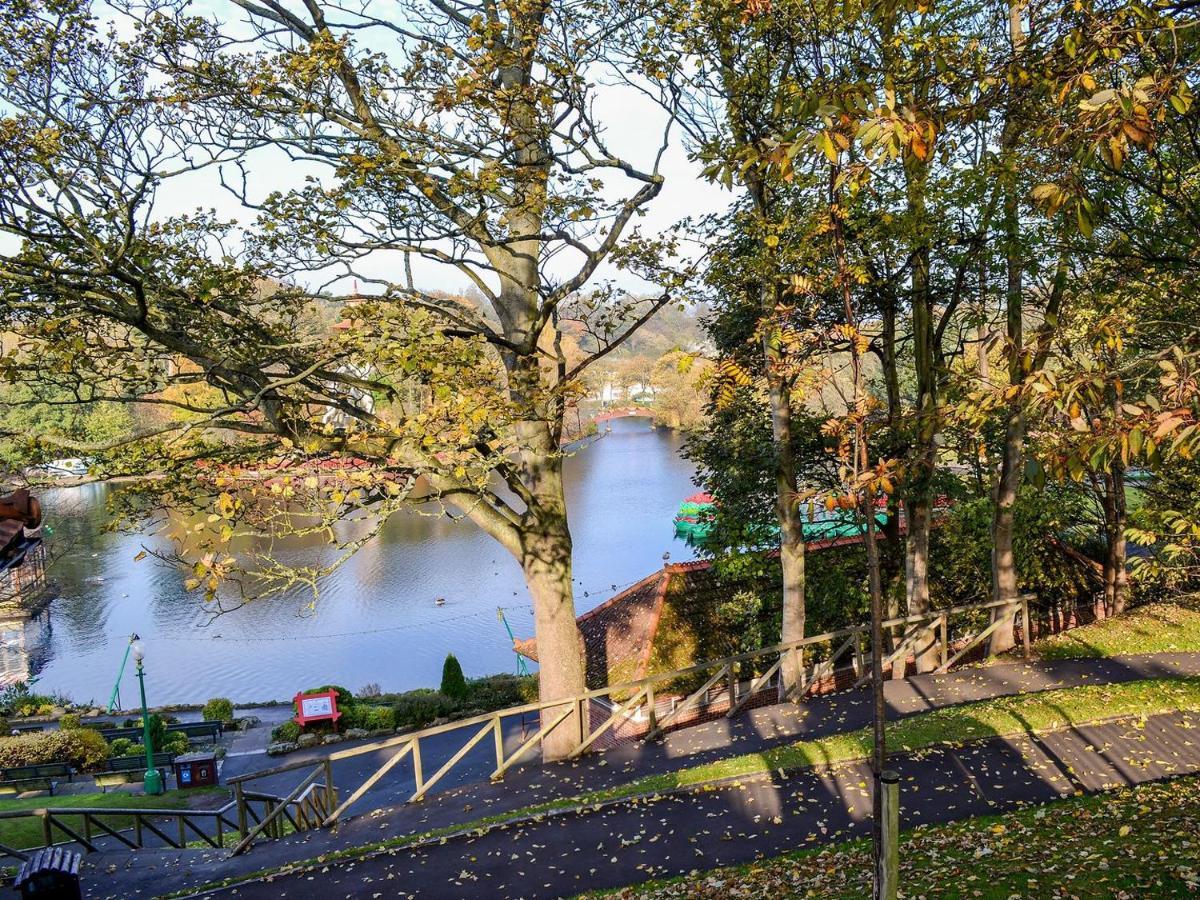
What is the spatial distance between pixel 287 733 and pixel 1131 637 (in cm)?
1720

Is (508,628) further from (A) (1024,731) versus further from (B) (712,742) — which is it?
(A) (1024,731)

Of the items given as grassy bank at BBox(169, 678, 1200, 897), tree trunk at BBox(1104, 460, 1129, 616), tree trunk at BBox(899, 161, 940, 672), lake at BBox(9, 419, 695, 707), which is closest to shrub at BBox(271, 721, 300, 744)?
lake at BBox(9, 419, 695, 707)

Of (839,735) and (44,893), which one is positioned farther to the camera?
(839,735)

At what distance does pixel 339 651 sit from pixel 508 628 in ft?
18.1

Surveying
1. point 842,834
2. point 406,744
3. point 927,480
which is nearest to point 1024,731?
point 842,834

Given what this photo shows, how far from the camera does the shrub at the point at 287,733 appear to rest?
20.0 m

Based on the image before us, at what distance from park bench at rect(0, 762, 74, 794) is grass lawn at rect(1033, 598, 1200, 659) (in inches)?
692

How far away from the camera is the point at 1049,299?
11.4 meters

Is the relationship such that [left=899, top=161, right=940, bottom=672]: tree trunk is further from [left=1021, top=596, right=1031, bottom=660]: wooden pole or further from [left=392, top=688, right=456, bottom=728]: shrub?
[left=392, top=688, right=456, bottom=728]: shrub

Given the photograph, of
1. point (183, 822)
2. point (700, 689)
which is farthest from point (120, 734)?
point (700, 689)

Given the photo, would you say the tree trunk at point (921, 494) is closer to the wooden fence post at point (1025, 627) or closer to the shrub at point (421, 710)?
the wooden fence post at point (1025, 627)

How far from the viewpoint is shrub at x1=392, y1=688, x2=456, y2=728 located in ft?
66.2

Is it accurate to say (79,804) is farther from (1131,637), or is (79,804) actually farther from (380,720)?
(1131,637)

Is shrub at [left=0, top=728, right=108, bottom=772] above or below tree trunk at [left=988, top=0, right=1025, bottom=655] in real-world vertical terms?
below
